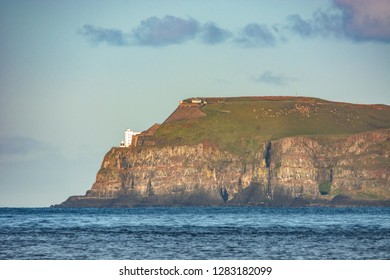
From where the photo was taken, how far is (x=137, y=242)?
91875 mm

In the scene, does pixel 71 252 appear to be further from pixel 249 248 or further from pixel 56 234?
pixel 56 234

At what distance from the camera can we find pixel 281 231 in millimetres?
111562

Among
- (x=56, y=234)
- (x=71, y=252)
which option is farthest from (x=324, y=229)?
(x=71, y=252)

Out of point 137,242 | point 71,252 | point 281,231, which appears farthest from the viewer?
point 281,231

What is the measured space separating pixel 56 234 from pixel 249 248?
2853 centimetres

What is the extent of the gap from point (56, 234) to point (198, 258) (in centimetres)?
3398

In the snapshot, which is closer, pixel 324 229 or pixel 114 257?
pixel 114 257
